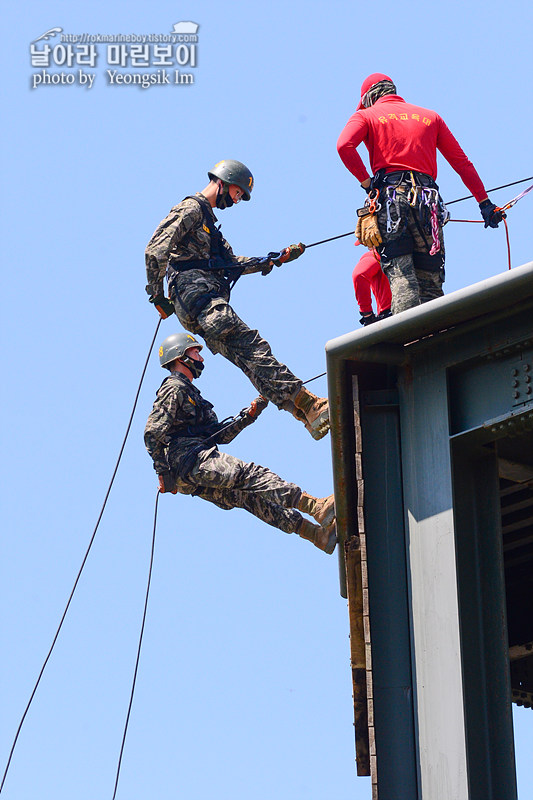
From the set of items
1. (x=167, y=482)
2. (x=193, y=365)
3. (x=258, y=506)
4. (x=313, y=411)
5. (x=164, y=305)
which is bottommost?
(x=258, y=506)

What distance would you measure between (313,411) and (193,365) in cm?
147

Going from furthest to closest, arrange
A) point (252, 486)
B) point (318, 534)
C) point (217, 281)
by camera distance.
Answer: point (217, 281), point (252, 486), point (318, 534)

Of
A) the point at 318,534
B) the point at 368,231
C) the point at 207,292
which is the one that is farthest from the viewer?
the point at 207,292

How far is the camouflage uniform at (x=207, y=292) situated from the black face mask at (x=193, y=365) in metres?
0.29

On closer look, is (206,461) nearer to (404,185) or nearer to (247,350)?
(247,350)

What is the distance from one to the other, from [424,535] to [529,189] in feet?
14.7

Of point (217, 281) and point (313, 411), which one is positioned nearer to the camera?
point (313, 411)

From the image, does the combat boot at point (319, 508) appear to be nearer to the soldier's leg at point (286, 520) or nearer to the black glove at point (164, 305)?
the soldier's leg at point (286, 520)

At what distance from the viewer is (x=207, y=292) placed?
11.8 meters

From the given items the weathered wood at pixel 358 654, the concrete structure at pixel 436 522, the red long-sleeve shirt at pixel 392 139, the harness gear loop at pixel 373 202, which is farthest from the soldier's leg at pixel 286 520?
the red long-sleeve shirt at pixel 392 139

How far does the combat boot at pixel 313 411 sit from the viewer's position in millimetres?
11133

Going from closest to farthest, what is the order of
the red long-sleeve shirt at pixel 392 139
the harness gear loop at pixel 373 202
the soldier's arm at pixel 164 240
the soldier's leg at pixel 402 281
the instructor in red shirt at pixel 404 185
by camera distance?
the soldier's leg at pixel 402 281 → the instructor in red shirt at pixel 404 185 → the harness gear loop at pixel 373 202 → the red long-sleeve shirt at pixel 392 139 → the soldier's arm at pixel 164 240

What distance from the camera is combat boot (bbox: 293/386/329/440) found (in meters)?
11.1

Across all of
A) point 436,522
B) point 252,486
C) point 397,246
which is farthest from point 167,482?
point 436,522
